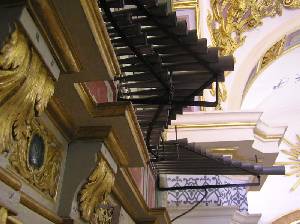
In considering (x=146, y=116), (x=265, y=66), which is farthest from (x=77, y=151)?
(x=265, y=66)

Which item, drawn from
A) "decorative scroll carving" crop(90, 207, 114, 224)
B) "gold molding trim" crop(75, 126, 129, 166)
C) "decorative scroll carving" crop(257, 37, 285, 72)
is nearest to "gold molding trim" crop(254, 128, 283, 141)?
"decorative scroll carving" crop(90, 207, 114, 224)

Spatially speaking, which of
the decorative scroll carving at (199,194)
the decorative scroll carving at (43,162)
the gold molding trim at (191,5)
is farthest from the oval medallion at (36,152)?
the gold molding trim at (191,5)

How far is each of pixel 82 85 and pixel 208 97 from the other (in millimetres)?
4337

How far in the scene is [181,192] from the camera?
18.9ft

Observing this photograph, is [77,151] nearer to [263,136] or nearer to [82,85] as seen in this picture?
[82,85]

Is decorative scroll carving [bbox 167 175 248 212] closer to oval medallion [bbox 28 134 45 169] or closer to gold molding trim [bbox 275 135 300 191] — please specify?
oval medallion [bbox 28 134 45 169]

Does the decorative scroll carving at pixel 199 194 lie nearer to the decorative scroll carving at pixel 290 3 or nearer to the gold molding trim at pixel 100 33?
the decorative scroll carving at pixel 290 3

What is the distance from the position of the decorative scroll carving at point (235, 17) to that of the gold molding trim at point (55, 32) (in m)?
5.34

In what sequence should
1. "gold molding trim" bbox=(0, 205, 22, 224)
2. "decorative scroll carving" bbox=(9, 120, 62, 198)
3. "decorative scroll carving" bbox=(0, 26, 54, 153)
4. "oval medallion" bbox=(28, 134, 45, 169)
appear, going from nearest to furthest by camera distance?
"decorative scroll carving" bbox=(0, 26, 54, 153) < "gold molding trim" bbox=(0, 205, 22, 224) < "decorative scroll carving" bbox=(9, 120, 62, 198) < "oval medallion" bbox=(28, 134, 45, 169)

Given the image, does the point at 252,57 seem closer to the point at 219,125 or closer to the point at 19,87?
the point at 219,125

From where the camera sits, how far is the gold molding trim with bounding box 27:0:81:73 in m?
1.46

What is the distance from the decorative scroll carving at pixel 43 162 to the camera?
1819 millimetres

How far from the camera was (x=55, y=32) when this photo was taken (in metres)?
1.56

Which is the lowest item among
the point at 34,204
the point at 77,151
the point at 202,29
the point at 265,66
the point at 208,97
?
the point at 34,204
